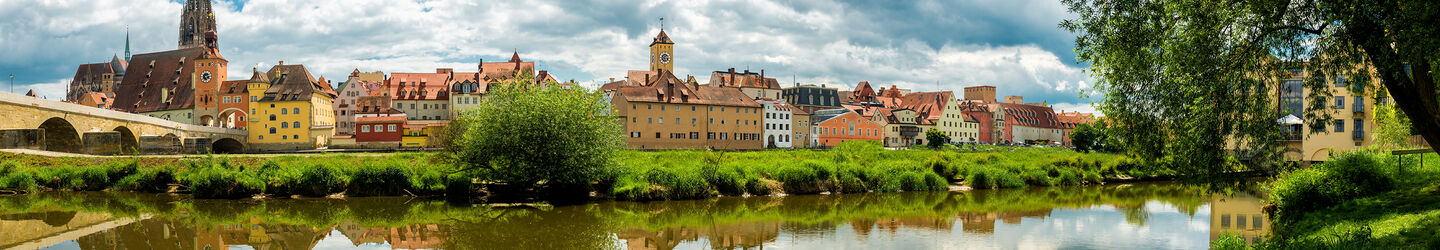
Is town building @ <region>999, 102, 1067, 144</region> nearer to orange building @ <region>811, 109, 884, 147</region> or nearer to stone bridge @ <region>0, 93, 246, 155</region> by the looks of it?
orange building @ <region>811, 109, 884, 147</region>

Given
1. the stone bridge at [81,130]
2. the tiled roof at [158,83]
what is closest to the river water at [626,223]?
the stone bridge at [81,130]

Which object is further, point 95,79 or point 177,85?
point 95,79

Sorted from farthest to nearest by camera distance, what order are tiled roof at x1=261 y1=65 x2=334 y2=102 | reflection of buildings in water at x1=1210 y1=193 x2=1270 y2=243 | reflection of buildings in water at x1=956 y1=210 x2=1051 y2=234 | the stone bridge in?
1. tiled roof at x1=261 y1=65 x2=334 y2=102
2. the stone bridge
3. reflection of buildings in water at x1=956 y1=210 x2=1051 y2=234
4. reflection of buildings in water at x1=1210 y1=193 x2=1270 y2=243

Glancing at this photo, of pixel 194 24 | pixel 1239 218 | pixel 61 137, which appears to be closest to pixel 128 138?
pixel 61 137

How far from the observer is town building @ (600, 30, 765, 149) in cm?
7675

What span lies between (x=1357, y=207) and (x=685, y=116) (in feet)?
209

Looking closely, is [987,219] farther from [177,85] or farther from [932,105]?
[177,85]

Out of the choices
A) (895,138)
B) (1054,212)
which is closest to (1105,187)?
(1054,212)

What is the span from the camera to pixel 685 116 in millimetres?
79250

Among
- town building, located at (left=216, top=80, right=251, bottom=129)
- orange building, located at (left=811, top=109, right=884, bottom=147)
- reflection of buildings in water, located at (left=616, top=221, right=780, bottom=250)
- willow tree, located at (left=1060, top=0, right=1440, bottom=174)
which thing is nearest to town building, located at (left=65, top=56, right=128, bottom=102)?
town building, located at (left=216, top=80, right=251, bottom=129)

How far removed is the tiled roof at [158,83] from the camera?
105438mm

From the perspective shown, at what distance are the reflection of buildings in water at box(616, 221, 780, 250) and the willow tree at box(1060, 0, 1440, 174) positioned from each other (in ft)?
29.2

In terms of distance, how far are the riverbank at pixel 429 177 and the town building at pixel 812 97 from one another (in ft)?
243

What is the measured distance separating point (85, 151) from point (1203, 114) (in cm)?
5546
